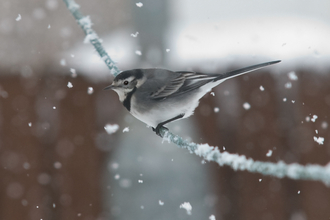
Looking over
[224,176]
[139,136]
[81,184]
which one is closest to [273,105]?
[224,176]

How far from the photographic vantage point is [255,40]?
79.9 inches

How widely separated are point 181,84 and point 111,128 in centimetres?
98

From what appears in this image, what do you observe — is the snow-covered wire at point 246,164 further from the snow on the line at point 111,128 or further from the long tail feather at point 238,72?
the snow on the line at point 111,128

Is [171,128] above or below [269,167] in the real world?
below

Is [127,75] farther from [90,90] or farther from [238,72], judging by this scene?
[90,90]

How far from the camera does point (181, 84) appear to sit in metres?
1.17

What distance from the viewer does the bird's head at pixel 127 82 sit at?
1.05 m

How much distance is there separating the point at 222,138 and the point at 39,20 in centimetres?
175

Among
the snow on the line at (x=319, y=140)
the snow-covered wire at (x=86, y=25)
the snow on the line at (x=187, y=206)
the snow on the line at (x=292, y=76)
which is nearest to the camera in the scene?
the snow-covered wire at (x=86, y=25)

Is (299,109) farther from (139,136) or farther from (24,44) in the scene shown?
(24,44)

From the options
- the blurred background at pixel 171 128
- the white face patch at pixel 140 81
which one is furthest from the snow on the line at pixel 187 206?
the white face patch at pixel 140 81

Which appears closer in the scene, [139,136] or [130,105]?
[130,105]

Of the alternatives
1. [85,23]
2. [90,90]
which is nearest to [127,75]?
[85,23]

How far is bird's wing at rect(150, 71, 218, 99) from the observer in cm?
113
